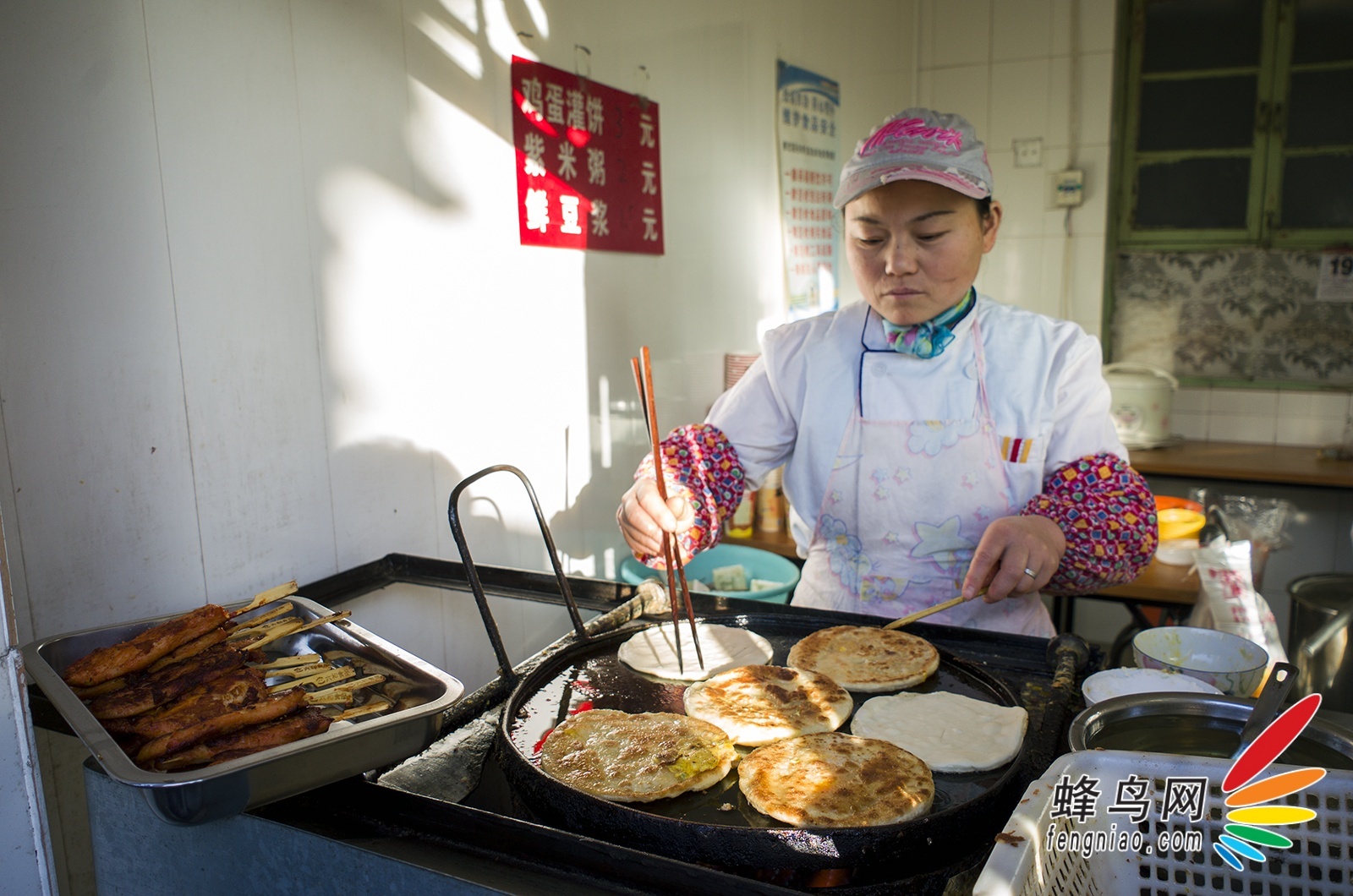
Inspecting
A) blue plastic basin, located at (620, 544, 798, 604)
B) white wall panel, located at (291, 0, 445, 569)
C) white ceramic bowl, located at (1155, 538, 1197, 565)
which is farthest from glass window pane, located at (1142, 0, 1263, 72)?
white wall panel, located at (291, 0, 445, 569)

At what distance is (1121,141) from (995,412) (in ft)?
11.5

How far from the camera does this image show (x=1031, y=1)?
4629 mm

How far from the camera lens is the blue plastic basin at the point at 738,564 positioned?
102 inches

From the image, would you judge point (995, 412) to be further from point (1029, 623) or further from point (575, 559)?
point (575, 559)

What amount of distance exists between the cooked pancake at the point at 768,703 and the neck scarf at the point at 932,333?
0.77m

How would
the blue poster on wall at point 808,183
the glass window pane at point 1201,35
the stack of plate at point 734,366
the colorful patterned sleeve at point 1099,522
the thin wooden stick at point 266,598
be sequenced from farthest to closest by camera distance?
the glass window pane at point 1201,35 < the blue poster on wall at point 808,183 < the stack of plate at point 734,366 < the colorful patterned sleeve at point 1099,522 < the thin wooden stick at point 266,598

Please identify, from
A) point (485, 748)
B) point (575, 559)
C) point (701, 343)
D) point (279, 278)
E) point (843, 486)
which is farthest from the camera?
point (701, 343)

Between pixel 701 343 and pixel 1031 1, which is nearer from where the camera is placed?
pixel 701 343

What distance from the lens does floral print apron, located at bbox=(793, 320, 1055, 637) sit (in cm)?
189

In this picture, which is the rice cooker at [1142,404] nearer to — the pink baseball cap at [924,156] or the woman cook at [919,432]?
the woman cook at [919,432]

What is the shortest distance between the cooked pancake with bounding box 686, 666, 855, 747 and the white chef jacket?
0.66m

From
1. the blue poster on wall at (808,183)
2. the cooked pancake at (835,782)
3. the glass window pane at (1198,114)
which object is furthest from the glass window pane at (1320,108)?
the cooked pancake at (835,782)

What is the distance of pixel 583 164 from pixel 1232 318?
374 cm

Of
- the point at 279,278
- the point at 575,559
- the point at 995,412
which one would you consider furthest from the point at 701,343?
the point at 279,278
